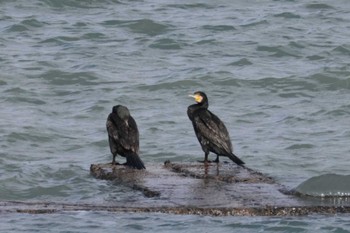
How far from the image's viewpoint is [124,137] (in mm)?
13961

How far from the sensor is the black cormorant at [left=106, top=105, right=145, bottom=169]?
13898 mm

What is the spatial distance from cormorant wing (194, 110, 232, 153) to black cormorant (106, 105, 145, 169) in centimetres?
72

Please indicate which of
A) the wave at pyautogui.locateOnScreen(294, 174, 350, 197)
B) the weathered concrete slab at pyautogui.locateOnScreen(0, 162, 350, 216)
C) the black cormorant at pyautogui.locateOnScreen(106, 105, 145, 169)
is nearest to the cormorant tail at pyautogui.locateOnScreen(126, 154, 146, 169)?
the black cormorant at pyautogui.locateOnScreen(106, 105, 145, 169)

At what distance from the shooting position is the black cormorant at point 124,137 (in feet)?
45.6

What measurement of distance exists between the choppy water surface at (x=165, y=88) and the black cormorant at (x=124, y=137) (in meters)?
0.52

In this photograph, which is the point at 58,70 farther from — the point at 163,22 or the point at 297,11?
the point at 297,11

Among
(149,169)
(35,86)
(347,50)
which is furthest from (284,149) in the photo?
(347,50)

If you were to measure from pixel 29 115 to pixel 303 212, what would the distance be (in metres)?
8.75

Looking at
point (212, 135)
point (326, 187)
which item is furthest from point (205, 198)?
point (212, 135)

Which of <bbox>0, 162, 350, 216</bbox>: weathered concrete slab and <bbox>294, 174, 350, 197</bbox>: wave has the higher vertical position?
<bbox>294, 174, 350, 197</bbox>: wave

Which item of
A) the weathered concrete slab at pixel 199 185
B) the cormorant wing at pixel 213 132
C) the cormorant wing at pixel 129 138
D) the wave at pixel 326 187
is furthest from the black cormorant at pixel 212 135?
the wave at pixel 326 187

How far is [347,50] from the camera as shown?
24.2 metres

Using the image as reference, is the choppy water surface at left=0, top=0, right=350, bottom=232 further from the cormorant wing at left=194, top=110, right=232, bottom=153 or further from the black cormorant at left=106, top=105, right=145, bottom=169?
the cormorant wing at left=194, top=110, right=232, bottom=153

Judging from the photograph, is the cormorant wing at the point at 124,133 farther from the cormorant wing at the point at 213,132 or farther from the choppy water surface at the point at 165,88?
the cormorant wing at the point at 213,132
